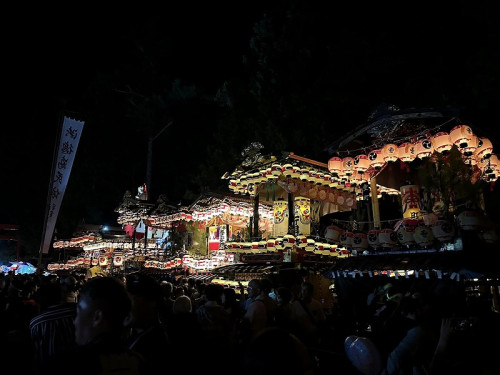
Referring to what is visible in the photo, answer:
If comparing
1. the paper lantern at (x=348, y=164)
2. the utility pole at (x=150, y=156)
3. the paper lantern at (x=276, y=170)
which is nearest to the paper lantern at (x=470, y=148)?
the paper lantern at (x=348, y=164)

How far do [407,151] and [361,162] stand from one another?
5.23 ft

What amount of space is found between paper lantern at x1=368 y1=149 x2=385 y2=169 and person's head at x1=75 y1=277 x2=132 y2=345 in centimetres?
1168

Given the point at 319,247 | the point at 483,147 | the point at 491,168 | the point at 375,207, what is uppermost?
the point at 483,147

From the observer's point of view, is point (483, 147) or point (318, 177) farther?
point (318, 177)

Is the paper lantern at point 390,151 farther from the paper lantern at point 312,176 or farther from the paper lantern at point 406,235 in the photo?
the paper lantern at point 312,176

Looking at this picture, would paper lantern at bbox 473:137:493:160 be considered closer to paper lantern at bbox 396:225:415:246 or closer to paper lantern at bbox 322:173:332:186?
paper lantern at bbox 396:225:415:246

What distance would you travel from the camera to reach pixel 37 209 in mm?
42594

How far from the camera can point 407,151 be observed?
12.1 metres

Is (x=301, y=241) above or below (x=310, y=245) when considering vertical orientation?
above

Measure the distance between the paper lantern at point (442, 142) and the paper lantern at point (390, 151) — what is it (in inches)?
48.1

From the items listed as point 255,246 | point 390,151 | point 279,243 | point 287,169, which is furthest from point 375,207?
point 255,246

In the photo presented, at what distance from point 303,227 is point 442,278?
9.38 m

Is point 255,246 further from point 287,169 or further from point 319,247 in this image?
point 287,169

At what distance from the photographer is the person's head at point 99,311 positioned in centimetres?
211
